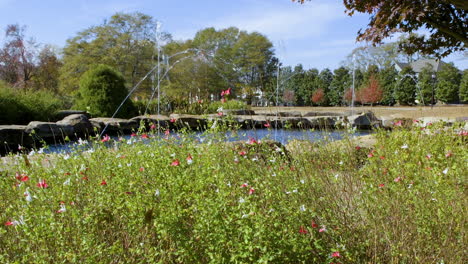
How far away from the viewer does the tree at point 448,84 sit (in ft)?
102

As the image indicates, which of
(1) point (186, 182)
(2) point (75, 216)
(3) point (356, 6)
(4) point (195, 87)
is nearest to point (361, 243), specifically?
(1) point (186, 182)

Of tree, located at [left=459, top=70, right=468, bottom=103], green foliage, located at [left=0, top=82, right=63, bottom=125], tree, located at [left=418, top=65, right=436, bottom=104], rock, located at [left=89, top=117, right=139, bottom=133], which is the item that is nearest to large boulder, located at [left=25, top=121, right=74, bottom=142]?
rock, located at [left=89, top=117, right=139, bottom=133]

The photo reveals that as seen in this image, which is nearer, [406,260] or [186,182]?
[406,260]

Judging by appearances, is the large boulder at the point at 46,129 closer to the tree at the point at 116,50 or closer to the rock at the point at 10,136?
the rock at the point at 10,136

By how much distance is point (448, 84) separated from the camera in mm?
30953

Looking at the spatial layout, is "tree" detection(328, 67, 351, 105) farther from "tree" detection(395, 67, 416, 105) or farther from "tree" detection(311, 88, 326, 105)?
"tree" detection(395, 67, 416, 105)

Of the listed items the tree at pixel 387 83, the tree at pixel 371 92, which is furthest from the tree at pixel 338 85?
the tree at pixel 371 92

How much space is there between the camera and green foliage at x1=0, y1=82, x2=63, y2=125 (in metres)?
11.3

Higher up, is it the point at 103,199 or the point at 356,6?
the point at 356,6

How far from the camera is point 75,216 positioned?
1.77 m

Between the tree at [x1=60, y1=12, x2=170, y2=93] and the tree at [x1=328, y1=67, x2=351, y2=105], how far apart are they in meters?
14.0

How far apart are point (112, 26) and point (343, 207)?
26045 millimetres

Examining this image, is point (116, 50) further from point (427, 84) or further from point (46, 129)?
point (427, 84)

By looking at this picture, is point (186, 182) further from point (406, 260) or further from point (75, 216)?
point (406, 260)
